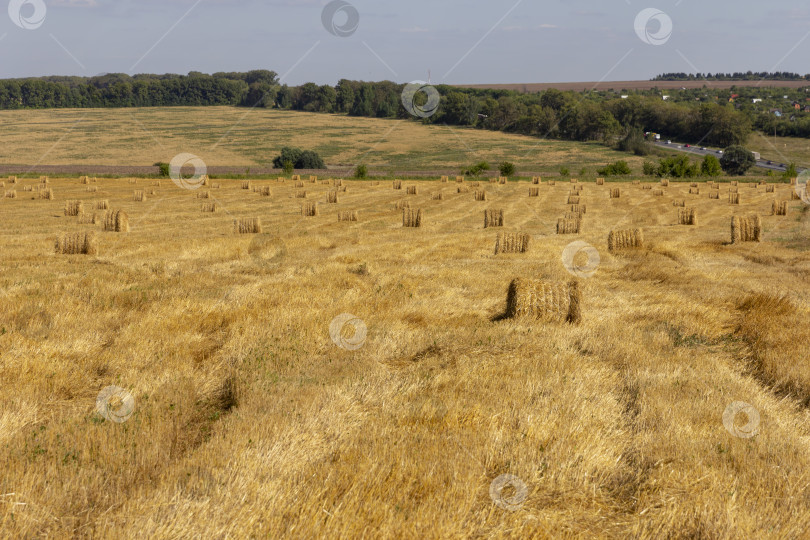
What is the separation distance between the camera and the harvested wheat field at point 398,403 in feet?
16.6

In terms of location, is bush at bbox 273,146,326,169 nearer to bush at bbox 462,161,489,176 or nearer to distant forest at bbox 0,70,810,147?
bush at bbox 462,161,489,176

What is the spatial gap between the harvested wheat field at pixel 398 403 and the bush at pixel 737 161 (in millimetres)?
98022

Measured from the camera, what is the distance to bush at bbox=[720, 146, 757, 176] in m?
103

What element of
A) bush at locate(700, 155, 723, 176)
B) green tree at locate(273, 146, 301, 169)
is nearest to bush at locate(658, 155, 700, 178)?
bush at locate(700, 155, 723, 176)

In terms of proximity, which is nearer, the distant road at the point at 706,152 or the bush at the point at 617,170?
the bush at the point at 617,170

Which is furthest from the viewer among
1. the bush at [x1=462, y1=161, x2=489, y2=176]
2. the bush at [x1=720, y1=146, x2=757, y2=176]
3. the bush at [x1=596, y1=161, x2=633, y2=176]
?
the bush at [x1=720, y1=146, x2=757, y2=176]

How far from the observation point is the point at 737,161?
338 feet

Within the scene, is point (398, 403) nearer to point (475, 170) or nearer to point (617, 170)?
point (475, 170)

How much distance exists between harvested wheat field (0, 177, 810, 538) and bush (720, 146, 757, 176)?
9802cm

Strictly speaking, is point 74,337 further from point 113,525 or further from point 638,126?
point 638,126

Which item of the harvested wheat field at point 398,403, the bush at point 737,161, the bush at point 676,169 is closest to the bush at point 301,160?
the bush at point 676,169

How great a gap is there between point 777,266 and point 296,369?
15997 millimetres

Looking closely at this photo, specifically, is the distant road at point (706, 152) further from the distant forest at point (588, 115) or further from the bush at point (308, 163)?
the bush at point (308, 163)

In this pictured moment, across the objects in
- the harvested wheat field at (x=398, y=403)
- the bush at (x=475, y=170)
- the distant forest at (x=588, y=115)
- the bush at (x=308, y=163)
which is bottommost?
the harvested wheat field at (x=398, y=403)
